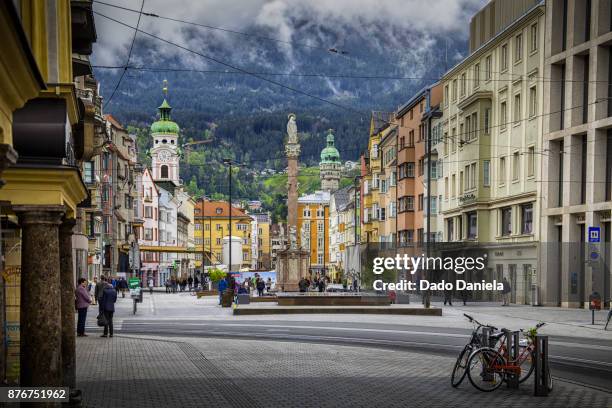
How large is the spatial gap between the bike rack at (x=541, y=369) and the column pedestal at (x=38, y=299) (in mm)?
7432

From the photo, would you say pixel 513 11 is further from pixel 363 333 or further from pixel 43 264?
pixel 43 264

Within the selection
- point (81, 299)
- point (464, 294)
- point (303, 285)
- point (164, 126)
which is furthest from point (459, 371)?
point (164, 126)

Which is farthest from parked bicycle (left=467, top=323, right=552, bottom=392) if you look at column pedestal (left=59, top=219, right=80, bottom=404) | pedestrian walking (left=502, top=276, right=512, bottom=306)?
pedestrian walking (left=502, top=276, right=512, bottom=306)

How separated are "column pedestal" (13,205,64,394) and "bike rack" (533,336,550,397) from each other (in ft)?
24.4

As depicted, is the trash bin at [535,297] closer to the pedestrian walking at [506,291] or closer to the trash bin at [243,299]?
the pedestrian walking at [506,291]

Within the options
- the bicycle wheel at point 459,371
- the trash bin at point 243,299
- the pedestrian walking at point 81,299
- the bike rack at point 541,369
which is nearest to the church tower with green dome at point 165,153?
the trash bin at point 243,299

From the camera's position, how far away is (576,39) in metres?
51.4

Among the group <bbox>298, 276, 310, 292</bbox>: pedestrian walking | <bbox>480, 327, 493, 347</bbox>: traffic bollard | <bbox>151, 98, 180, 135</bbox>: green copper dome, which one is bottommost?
<bbox>298, 276, 310, 292</bbox>: pedestrian walking

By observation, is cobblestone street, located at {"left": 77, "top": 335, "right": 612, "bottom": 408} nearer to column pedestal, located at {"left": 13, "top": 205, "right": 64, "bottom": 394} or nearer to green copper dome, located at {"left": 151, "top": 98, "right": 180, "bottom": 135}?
column pedestal, located at {"left": 13, "top": 205, "right": 64, "bottom": 394}

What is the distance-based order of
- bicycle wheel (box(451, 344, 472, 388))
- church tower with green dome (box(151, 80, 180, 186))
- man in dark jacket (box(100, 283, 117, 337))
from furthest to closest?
church tower with green dome (box(151, 80, 180, 186))
man in dark jacket (box(100, 283, 117, 337))
bicycle wheel (box(451, 344, 472, 388))

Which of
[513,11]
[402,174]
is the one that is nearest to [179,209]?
[402,174]

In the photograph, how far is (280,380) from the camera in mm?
19016

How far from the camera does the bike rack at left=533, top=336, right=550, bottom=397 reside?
16.5 meters

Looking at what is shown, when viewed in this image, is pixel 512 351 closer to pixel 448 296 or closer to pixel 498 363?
pixel 498 363
